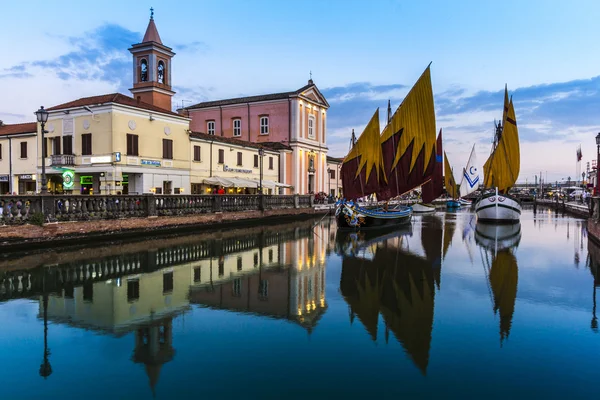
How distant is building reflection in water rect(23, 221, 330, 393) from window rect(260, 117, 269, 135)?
35626 mm

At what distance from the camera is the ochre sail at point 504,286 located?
9.73m

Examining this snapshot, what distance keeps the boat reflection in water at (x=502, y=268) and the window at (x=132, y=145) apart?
23860 mm

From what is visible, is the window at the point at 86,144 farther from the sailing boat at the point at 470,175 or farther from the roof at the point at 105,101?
the sailing boat at the point at 470,175

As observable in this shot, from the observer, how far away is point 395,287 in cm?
1296

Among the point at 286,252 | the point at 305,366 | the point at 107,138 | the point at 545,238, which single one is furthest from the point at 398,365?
the point at 107,138

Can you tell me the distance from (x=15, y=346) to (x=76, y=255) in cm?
1022

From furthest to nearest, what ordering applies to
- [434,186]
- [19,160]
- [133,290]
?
[434,186] → [19,160] → [133,290]

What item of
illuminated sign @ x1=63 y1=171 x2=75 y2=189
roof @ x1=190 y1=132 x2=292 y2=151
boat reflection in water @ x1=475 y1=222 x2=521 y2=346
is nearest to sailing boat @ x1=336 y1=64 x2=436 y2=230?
boat reflection in water @ x1=475 y1=222 x2=521 y2=346

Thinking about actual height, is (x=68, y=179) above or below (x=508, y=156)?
below

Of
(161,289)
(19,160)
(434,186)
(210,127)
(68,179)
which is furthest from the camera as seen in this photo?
(210,127)

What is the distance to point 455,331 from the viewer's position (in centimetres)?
894

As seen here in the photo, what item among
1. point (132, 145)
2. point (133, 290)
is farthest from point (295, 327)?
point (132, 145)

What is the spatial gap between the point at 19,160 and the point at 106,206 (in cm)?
1975

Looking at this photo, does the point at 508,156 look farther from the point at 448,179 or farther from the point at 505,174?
the point at 448,179
